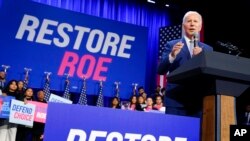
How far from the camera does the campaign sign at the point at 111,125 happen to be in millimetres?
1160

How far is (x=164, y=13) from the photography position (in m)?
9.72

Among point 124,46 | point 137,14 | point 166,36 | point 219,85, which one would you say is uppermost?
point 137,14

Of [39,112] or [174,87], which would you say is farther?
[39,112]

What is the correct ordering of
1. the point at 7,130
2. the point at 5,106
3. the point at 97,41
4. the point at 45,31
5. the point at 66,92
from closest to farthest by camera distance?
1. the point at 5,106
2. the point at 7,130
3. the point at 66,92
4. the point at 45,31
5. the point at 97,41

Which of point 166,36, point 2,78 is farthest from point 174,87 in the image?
point 166,36

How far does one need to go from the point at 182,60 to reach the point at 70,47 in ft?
→ 18.9

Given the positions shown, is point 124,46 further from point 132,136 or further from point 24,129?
point 132,136

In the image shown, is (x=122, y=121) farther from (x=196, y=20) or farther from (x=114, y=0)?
(x=114, y=0)

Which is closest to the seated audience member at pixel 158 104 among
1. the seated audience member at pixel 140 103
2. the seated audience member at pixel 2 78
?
the seated audience member at pixel 140 103

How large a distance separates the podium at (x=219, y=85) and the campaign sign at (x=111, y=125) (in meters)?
0.09

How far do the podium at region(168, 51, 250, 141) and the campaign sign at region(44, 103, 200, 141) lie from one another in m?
0.09

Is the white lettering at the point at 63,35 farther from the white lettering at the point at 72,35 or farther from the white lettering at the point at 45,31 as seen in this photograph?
the white lettering at the point at 45,31

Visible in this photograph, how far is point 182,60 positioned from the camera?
71.6 inches

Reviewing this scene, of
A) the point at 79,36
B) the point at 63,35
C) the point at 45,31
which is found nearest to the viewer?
the point at 45,31
